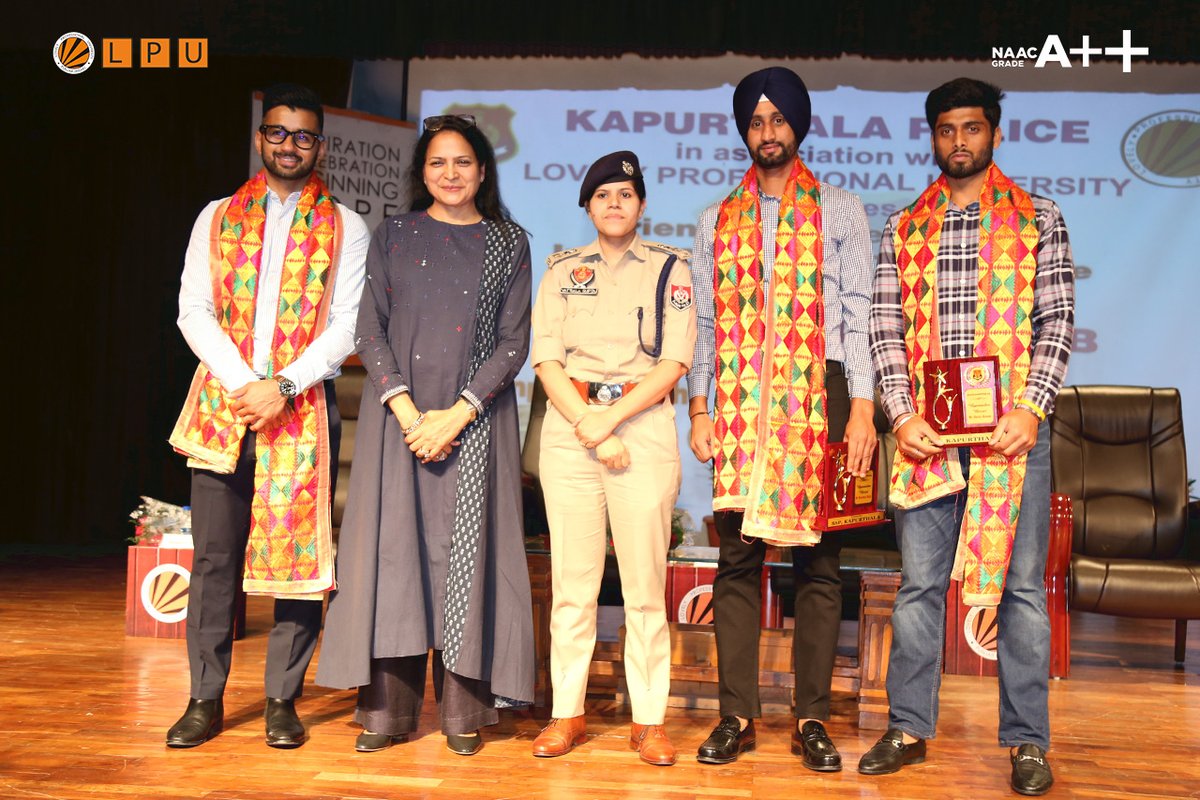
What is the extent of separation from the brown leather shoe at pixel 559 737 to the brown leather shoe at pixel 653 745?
15 cm

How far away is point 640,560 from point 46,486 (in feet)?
17.9

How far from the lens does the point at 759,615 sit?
2.79 meters

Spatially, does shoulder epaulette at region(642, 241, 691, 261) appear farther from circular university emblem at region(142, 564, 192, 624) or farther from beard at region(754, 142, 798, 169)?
circular university emblem at region(142, 564, 192, 624)

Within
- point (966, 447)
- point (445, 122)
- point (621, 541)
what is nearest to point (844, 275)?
point (966, 447)

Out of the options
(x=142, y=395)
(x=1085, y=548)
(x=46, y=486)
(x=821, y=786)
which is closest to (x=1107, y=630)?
(x=1085, y=548)

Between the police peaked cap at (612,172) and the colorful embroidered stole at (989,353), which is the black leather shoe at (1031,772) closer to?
the colorful embroidered stole at (989,353)

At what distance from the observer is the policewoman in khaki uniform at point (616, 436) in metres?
2.76

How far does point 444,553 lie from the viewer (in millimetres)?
2852

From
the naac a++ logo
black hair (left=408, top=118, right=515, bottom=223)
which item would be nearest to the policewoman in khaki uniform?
black hair (left=408, top=118, right=515, bottom=223)

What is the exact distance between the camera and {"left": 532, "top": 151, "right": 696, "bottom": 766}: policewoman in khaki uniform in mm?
2758

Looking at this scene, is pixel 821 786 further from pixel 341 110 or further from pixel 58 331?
pixel 58 331

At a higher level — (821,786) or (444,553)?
(444,553)

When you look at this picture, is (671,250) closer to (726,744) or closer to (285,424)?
(285,424)

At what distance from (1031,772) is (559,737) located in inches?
43.4
